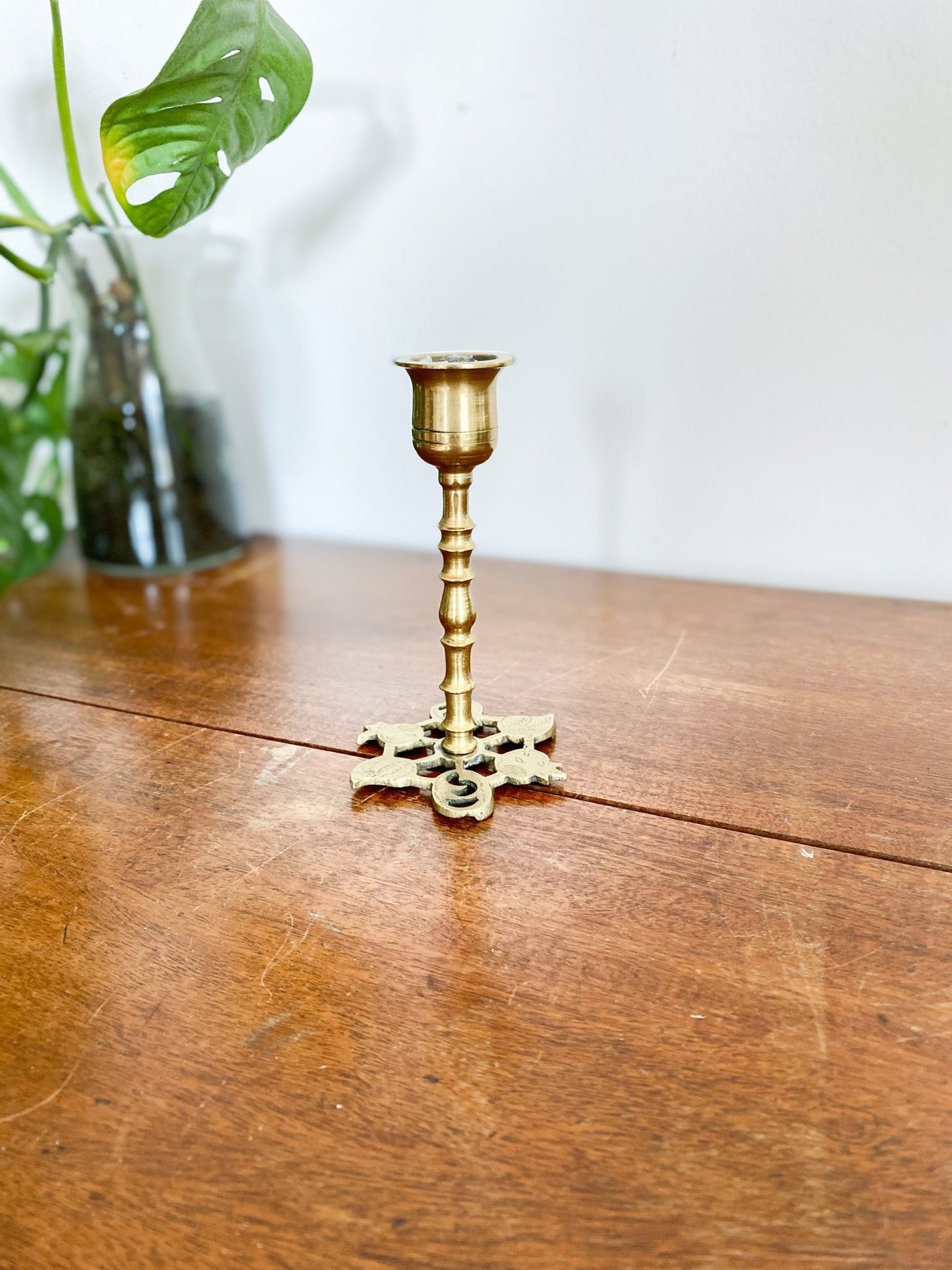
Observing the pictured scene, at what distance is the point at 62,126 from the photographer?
911 mm

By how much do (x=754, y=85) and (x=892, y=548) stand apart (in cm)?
44

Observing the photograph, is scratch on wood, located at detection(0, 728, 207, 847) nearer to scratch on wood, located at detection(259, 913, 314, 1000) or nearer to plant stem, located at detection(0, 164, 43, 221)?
scratch on wood, located at detection(259, 913, 314, 1000)

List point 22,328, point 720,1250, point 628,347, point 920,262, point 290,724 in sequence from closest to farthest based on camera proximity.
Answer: point 720,1250 → point 290,724 → point 920,262 → point 628,347 → point 22,328

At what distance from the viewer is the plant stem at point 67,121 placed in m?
0.88

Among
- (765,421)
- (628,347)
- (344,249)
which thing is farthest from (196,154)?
(765,421)

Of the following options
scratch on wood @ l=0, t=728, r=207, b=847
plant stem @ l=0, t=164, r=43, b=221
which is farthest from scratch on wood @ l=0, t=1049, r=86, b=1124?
plant stem @ l=0, t=164, r=43, b=221

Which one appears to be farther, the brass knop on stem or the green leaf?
the green leaf

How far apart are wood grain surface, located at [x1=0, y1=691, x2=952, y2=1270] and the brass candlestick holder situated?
0.02 meters

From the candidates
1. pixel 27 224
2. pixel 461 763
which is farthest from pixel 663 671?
pixel 27 224

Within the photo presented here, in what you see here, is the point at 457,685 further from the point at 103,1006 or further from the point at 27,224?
the point at 27,224

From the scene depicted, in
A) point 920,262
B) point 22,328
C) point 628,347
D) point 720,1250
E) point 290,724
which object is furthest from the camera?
point 22,328

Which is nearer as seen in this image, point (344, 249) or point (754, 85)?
point (754, 85)

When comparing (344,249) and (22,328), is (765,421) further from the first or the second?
(22,328)

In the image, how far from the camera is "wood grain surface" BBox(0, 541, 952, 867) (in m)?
0.65
